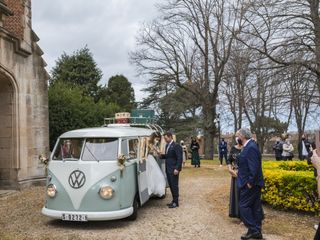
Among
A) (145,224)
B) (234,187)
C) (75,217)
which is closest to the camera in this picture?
(75,217)

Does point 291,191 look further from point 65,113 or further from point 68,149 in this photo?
point 65,113

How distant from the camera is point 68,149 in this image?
9.54m

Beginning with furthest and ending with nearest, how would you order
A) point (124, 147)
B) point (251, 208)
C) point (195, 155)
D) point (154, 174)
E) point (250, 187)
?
point (195, 155) < point (154, 174) < point (124, 147) < point (251, 208) < point (250, 187)

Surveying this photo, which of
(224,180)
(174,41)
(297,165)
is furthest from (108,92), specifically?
(297,165)

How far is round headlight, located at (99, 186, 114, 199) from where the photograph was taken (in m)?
8.73

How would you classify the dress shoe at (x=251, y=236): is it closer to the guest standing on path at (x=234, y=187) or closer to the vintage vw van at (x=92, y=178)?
the guest standing on path at (x=234, y=187)

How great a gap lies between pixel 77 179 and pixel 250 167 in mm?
3364

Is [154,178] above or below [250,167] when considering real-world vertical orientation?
below

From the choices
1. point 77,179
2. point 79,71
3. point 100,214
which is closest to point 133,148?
point 77,179

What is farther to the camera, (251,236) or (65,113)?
(65,113)

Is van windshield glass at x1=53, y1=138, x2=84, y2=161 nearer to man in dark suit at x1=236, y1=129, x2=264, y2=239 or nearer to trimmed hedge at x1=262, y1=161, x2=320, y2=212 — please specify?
man in dark suit at x1=236, y1=129, x2=264, y2=239

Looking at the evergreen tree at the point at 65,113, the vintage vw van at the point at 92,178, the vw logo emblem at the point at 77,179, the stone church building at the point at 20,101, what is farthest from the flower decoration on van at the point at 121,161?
the evergreen tree at the point at 65,113

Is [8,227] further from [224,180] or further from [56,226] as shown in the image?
[224,180]

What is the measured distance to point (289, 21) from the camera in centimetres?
1558
